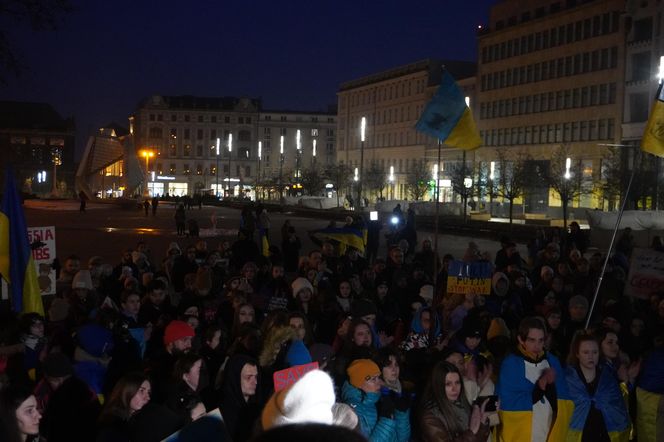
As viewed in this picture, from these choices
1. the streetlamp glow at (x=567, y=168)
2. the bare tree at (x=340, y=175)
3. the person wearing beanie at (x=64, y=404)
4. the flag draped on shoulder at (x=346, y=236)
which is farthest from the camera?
the bare tree at (x=340, y=175)

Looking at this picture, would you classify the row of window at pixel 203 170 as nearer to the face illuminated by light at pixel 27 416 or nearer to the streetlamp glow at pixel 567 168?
the streetlamp glow at pixel 567 168

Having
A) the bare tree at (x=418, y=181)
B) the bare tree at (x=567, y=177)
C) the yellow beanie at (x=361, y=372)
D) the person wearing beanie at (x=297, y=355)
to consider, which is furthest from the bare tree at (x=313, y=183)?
the yellow beanie at (x=361, y=372)

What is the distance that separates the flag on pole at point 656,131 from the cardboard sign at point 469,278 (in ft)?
8.30

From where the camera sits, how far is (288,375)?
6.05 metres

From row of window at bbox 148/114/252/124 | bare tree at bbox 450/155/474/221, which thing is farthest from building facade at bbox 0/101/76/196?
bare tree at bbox 450/155/474/221

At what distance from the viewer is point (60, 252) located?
28.0m

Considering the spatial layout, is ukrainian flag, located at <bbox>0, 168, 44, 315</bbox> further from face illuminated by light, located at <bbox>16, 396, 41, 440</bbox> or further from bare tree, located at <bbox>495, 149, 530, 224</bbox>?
bare tree, located at <bbox>495, 149, 530, 224</bbox>

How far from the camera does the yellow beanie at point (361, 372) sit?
5719mm

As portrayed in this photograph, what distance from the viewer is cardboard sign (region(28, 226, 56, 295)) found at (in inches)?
498

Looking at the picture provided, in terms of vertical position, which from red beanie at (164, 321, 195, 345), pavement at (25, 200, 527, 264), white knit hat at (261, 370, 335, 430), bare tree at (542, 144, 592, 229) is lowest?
pavement at (25, 200, 527, 264)

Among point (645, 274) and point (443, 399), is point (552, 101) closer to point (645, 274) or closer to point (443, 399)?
point (645, 274)

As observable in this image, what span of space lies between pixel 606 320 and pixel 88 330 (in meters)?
4.83

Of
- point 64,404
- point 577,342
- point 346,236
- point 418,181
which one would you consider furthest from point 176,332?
point 418,181

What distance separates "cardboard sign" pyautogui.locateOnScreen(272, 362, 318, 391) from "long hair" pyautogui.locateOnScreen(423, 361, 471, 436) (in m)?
0.85
